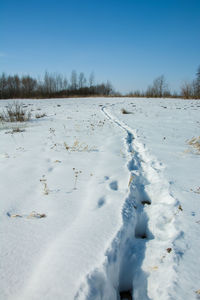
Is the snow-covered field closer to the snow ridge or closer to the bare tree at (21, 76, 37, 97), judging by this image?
the snow ridge

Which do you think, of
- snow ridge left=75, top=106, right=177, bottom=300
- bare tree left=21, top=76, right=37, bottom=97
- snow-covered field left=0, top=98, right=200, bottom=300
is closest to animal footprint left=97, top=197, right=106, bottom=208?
snow-covered field left=0, top=98, right=200, bottom=300

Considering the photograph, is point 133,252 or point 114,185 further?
point 114,185

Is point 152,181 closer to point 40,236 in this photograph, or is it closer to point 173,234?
point 173,234

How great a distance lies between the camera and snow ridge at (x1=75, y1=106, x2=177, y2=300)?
95 centimetres

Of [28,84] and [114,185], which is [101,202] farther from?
[28,84]

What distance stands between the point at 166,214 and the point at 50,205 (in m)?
1.10

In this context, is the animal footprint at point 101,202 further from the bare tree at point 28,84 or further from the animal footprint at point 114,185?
the bare tree at point 28,84

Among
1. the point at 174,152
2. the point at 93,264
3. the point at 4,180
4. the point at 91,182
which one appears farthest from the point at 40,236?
the point at 174,152

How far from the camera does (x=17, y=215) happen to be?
1485 mm

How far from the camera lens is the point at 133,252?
1.26 m

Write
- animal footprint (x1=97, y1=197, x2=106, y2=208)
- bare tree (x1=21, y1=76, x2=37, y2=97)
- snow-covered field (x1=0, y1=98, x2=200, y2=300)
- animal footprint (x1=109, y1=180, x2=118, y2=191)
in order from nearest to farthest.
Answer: snow-covered field (x1=0, y1=98, x2=200, y2=300) → animal footprint (x1=97, y1=197, x2=106, y2=208) → animal footprint (x1=109, y1=180, x2=118, y2=191) → bare tree (x1=21, y1=76, x2=37, y2=97)

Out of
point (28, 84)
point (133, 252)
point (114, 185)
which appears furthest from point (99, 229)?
point (28, 84)

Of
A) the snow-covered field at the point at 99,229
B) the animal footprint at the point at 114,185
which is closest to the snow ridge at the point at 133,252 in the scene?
the snow-covered field at the point at 99,229

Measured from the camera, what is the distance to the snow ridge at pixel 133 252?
95 cm
